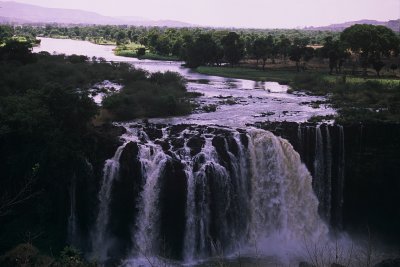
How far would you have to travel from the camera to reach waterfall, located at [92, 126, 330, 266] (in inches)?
810

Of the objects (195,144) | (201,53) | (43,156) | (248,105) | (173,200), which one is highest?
(201,53)

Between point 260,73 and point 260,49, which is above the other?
point 260,49

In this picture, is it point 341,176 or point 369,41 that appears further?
point 369,41

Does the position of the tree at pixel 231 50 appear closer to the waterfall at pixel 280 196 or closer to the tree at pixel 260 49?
the tree at pixel 260 49

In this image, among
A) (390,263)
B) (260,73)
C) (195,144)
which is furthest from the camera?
(260,73)

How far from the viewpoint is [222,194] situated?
21484mm

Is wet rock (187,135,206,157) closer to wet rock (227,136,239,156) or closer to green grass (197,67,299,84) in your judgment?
wet rock (227,136,239,156)

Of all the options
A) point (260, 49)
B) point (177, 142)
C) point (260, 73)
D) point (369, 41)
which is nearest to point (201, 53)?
point (260, 49)

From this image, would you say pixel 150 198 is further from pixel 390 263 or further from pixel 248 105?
pixel 248 105

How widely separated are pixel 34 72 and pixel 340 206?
22367 millimetres

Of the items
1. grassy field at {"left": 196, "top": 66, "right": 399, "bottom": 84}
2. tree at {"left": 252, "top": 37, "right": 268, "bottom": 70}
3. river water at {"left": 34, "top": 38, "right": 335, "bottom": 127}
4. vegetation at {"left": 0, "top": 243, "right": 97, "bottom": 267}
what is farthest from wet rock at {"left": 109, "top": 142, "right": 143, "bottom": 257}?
tree at {"left": 252, "top": 37, "right": 268, "bottom": 70}

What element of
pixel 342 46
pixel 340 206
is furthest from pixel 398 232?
pixel 342 46

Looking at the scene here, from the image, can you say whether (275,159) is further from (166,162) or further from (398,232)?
(398,232)

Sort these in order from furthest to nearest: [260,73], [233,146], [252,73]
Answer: [252,73], [260,73], [233,146]
